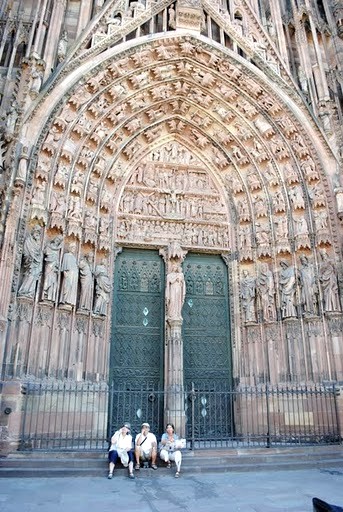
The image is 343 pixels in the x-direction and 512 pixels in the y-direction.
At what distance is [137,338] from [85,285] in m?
1.92

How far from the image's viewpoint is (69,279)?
9062 millimetres

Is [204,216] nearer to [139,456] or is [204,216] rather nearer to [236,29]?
[236,29]

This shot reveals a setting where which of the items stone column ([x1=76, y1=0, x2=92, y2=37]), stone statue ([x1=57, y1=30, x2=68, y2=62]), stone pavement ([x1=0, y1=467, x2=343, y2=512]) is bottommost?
stone pavement ([x1=0, y1=467, x2=343, y2=512])

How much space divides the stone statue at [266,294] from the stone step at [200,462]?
3.21 metres

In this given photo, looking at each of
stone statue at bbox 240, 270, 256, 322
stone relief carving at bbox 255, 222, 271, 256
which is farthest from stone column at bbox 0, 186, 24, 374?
stone relief carving at bbox 255, 222, 271, 256

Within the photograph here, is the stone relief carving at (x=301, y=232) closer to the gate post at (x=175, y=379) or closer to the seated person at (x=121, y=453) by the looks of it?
the gate post at (x=175, y=379)

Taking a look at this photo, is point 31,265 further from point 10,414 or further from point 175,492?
point 175,492

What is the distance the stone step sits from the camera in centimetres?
635

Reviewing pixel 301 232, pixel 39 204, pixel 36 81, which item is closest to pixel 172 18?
pixel 36 81

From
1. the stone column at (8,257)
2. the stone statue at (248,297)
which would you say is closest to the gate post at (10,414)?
the stone column at (8,257)

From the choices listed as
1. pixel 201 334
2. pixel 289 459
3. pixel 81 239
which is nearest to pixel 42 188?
pixel 81 239

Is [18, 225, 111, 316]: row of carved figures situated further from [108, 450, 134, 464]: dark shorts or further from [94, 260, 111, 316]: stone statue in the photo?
[108, 450, 134, 464]: dark shorts

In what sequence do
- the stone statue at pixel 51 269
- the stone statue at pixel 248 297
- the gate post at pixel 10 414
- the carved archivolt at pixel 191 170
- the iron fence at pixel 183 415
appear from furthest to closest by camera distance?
the stone statue at pixel 248 297 → the carved archivolt at pixel 191 170 → the stone statue at pixel 51 269 → the iron fence at pixel 183 415 → the gate post at pixel 10 414

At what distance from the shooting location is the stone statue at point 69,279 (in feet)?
29.4
